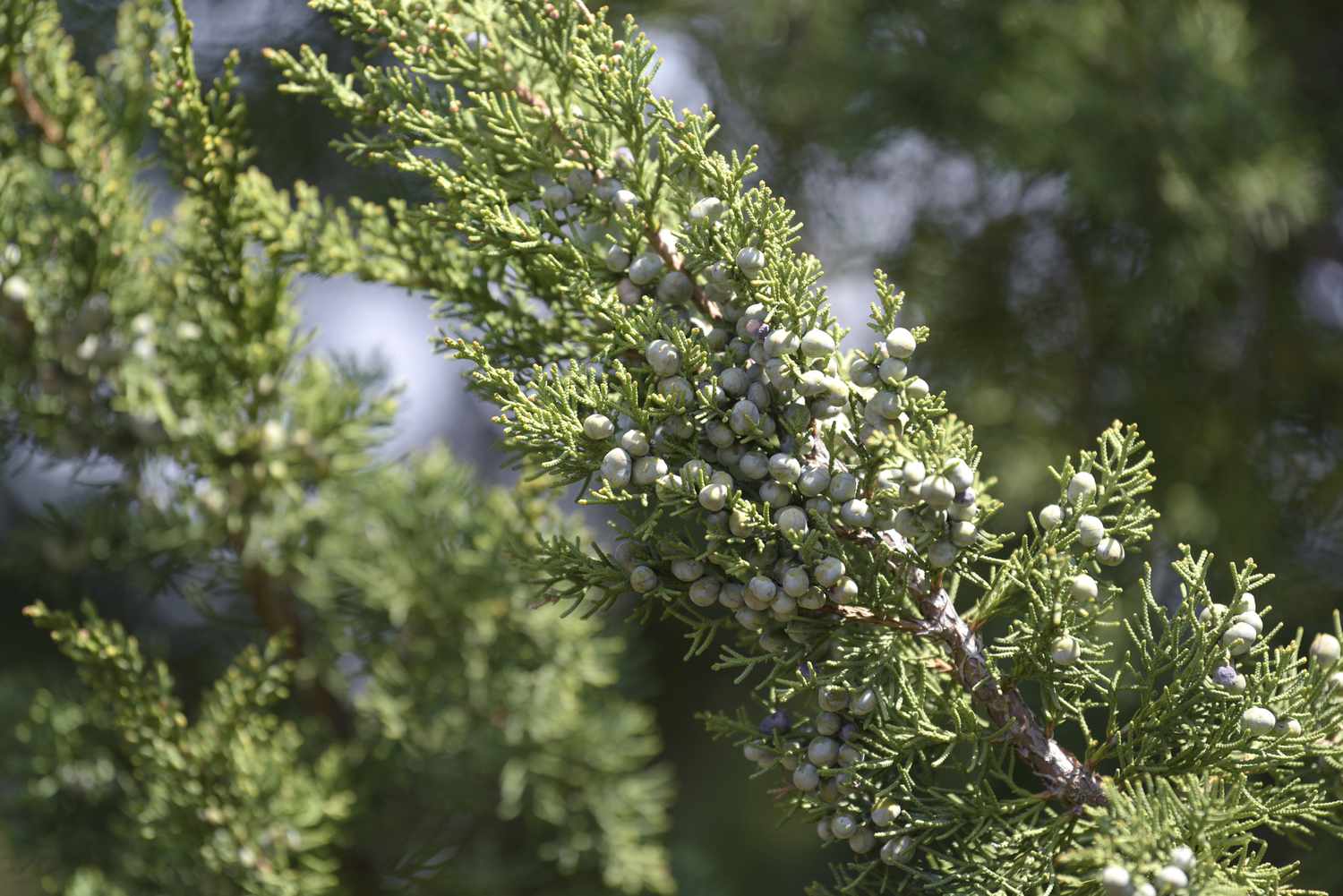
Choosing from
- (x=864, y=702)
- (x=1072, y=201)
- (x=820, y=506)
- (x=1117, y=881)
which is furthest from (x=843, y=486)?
(x=1072, y=201)

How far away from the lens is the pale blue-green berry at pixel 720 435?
0.60m

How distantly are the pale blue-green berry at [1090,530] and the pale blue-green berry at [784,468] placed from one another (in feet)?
0.52

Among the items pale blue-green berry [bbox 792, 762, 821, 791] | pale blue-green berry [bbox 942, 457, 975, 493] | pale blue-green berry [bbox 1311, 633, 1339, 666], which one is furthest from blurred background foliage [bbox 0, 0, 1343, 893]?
pale blue-green berry [bbox 942, 457, 975, 493]

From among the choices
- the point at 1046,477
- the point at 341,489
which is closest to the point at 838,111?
the point at 1046,477

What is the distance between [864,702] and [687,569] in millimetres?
120

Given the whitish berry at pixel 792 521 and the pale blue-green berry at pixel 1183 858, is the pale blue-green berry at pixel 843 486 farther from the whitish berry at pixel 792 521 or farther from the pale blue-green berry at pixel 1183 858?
the pale blue-green berry at pixel 1183 858

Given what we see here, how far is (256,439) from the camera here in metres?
0.97

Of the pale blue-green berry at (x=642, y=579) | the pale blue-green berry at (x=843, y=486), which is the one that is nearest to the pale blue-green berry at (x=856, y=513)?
the pale blue-green berry at (x=843, y=486)

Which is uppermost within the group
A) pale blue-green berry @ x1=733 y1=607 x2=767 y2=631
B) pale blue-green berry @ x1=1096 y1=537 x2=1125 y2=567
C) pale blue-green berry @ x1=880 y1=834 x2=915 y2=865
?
pale blue-green berry @ x1=1096 y1=537 x2=1125 y2=567

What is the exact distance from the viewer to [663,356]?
0.59 meters

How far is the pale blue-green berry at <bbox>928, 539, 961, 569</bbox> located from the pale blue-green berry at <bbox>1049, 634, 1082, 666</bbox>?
74 mm

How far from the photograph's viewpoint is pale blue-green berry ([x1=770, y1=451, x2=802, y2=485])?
0.59 metres

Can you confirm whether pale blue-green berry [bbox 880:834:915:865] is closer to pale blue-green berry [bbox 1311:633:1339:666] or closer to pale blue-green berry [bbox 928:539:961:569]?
pale blue-green berry [bbox 928:539:961:569]

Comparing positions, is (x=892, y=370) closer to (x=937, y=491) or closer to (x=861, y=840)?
(x=937, y=491)
